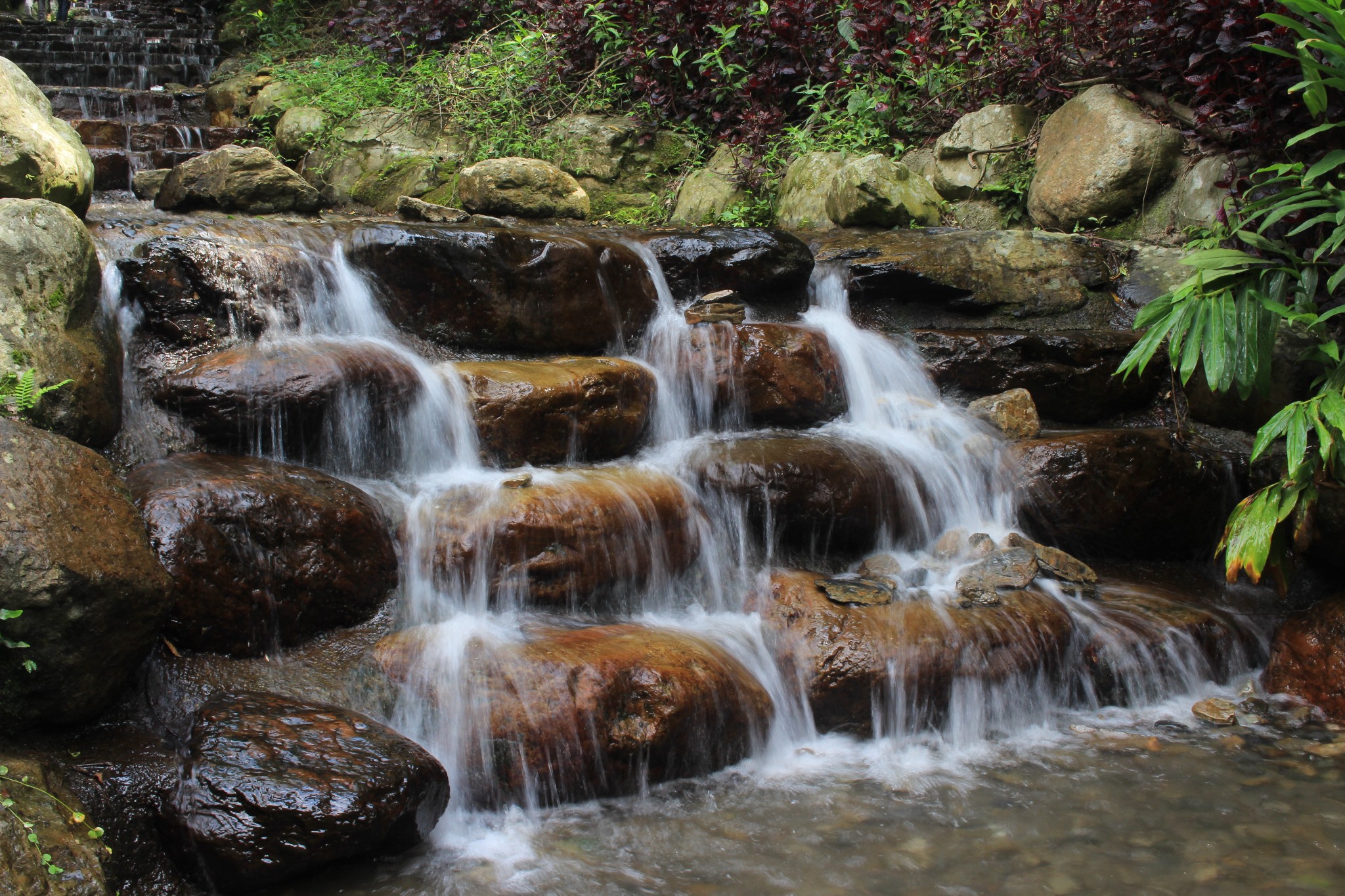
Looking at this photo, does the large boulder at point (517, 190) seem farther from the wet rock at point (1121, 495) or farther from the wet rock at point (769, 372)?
the wet rock at point (1121, 495)

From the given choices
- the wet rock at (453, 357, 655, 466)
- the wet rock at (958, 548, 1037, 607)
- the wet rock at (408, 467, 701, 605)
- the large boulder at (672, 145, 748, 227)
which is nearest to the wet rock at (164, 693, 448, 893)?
the wet rock at (408, 467, 701, 605)

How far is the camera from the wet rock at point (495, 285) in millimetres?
5453

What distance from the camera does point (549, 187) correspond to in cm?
785

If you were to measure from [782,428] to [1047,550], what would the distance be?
1.72 metres

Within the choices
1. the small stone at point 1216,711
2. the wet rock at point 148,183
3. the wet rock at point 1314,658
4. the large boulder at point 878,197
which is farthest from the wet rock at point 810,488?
the wet rock at point 148,183

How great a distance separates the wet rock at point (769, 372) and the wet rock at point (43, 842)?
387 centimetres

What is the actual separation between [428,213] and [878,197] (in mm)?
3607

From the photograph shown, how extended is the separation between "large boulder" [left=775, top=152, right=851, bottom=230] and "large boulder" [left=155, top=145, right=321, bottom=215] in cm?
415

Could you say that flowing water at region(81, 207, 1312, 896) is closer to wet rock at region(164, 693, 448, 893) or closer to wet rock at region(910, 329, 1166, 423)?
wet rock at region(164, 693, 448, 893)

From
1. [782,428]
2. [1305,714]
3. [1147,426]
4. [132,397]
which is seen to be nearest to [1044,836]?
[1305,714]

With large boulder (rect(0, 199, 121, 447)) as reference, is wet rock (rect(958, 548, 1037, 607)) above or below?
below

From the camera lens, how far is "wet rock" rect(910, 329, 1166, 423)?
5.93m

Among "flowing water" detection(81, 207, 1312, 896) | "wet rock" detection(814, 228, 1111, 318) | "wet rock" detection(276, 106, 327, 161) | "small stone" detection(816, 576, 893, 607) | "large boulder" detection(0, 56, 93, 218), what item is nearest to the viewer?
"flowing water" detection(81, 207, 1312, 896)

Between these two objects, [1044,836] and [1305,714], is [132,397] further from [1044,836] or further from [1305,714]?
[1305,714]
